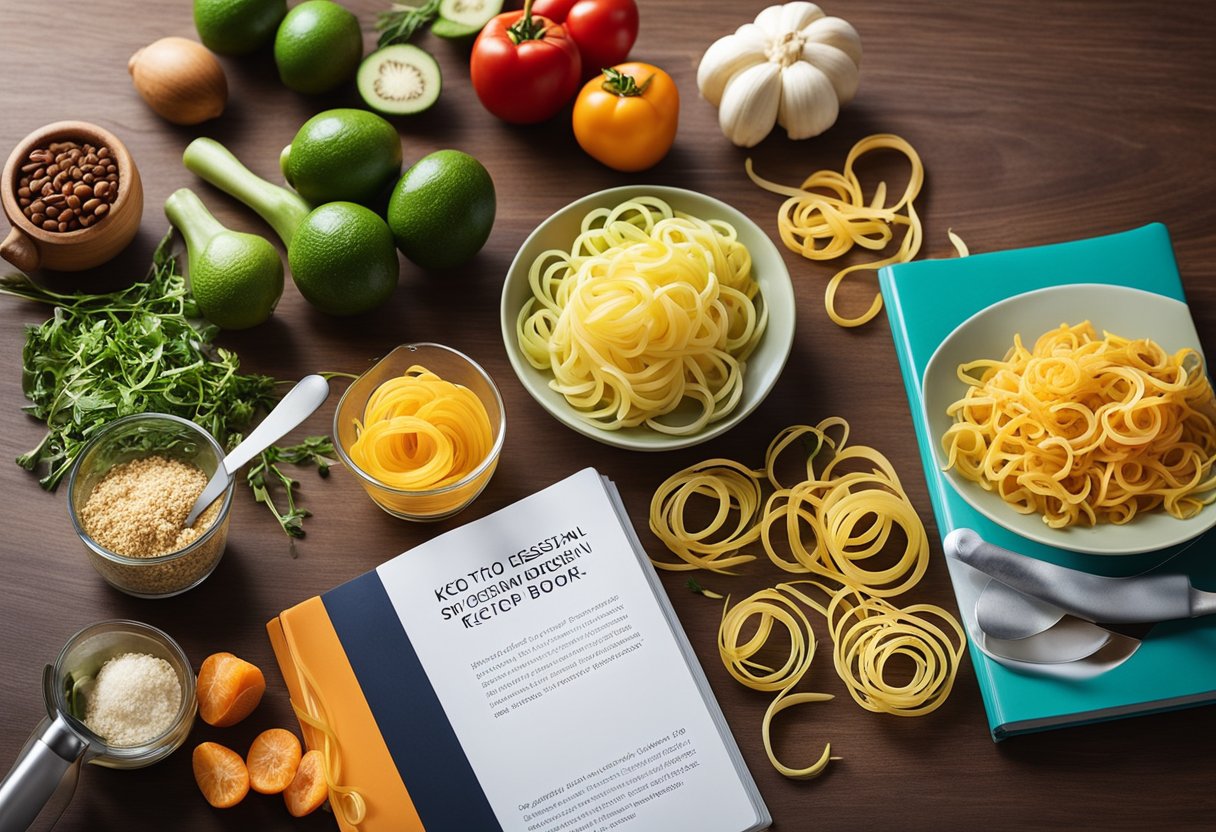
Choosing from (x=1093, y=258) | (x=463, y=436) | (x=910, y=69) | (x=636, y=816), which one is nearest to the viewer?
(x=636, y=816)

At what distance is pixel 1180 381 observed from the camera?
5.04 feet

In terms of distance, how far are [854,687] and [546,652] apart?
0.48 m

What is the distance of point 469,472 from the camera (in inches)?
63.9

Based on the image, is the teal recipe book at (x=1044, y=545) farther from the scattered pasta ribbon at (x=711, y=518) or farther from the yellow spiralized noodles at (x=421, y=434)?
the yellow spiralized noodles at (x=421, y=434)

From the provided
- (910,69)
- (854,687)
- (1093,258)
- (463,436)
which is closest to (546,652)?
(463,436)

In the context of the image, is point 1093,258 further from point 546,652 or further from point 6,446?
point 6,446

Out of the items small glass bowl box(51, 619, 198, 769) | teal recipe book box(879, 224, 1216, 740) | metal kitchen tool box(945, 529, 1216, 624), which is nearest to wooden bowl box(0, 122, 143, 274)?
small glass bowl box(51, 619, 198, 769)

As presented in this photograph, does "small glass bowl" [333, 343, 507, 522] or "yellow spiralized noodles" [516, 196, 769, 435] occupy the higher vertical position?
"yellow spiralized noodles" [516, 196, 769, 435]

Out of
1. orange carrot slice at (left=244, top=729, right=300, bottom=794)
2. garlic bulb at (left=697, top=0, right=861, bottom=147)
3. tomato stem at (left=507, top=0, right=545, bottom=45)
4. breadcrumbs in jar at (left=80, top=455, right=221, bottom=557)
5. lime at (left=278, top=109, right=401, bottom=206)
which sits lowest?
orange carrot slice at (left=244, top=729, right=300, bottom=794)

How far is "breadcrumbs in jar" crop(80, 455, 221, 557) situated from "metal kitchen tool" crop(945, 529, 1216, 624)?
1143 millimetres

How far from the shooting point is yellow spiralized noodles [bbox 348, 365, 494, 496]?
1.58m

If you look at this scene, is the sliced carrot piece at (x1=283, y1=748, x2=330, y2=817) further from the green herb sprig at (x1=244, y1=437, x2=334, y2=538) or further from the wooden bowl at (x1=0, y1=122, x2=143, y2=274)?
the wooden bowl at (x1=0, y1=122, x2=143, y2=274)

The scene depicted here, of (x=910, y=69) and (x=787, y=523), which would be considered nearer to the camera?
(x=787, y=523)

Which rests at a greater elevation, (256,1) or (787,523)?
(256,1)
